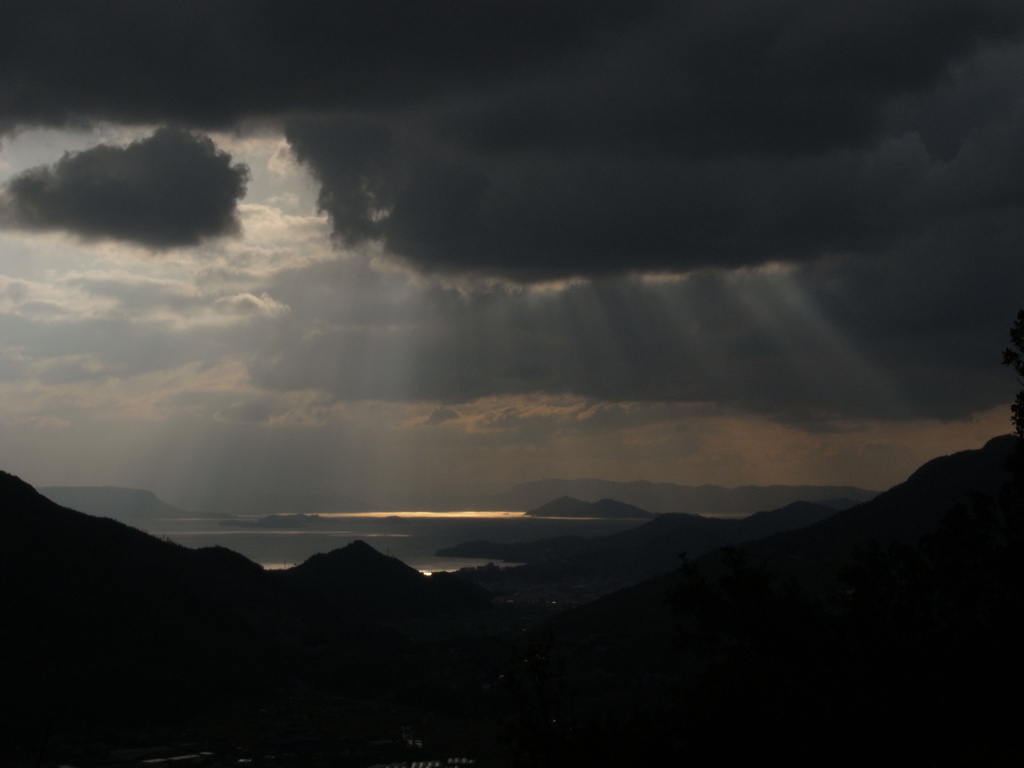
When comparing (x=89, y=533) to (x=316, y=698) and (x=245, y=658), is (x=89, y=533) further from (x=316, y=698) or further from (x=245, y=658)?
(x=316, y=698)

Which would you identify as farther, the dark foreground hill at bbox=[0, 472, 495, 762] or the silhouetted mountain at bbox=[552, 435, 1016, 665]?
the silhouetted mountain at bbox=[552, 435, 1016, 665]

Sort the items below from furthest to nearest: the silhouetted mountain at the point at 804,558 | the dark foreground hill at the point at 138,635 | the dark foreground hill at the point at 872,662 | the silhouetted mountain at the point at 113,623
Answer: the silhouetted mountain at the point at 804,558 → the silhouetted mountain at the point at 113,623 → the dark foreground hill at the point at 138,635 → the dark foreground hill at the point at 872,662

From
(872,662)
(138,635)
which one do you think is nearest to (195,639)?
(138,635)

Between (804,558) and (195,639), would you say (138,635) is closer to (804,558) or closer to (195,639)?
(195,639)

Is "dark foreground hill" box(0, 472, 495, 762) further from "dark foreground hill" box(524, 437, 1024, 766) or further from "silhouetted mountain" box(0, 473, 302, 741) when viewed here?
"dark foreground hill" box(524, 437, 1024, 766)

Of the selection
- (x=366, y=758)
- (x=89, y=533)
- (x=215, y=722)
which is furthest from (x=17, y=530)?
(x=366, y=758)

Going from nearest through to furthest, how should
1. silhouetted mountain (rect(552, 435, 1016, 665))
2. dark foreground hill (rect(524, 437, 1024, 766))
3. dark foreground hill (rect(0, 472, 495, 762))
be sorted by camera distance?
dark foreground hill (rect(524, 437, 1024, 766)) < dark foreground hill (rect(0, 472, 495, 762)) < silhouetted mountain (rect(552, 435, 1016, 665))

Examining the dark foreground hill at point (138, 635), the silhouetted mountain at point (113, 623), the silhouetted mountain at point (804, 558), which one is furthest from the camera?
the silhouetted mountain at point (804, 558)

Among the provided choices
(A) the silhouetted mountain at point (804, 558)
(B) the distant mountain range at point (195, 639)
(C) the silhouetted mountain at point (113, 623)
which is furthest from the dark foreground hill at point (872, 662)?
(A) the silhouetted mountain at point (804, 558)

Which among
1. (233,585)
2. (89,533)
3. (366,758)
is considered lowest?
(366,758)

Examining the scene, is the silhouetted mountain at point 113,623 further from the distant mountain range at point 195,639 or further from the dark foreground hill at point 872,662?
the dark foreground hill at point 872,662

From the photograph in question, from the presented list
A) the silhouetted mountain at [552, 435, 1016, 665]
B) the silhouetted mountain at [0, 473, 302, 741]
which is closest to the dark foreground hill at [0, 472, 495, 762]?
the silhouetted mountain at [0, 473, 302, 741]
